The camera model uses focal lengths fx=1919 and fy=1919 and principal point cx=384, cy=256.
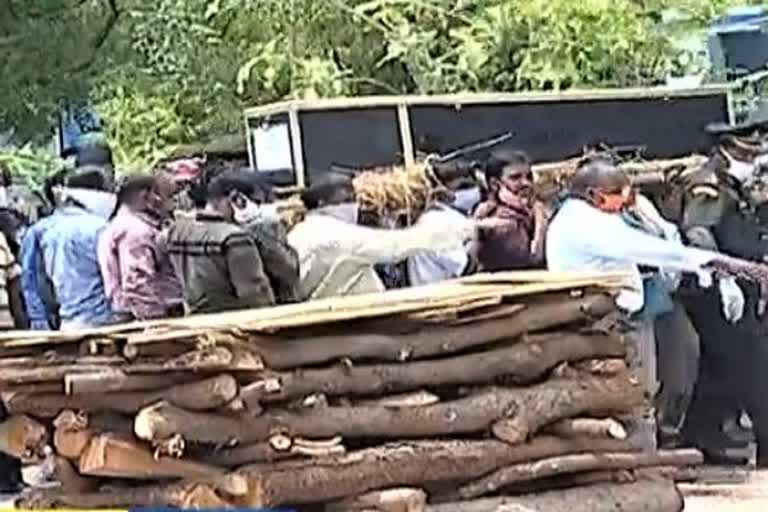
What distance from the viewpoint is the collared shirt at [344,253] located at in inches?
353

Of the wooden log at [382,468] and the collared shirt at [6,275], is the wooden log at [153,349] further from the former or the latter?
the collared shirt at [6,275]

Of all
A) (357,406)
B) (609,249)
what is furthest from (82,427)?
(609,249)

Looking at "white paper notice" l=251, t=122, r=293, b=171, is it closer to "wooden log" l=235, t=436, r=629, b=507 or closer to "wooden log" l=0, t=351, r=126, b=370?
"wooden log" l=235, t=436, r=629, b=507

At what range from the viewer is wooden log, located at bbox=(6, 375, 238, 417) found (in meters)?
7.32

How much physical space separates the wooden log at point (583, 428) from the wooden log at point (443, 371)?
234 mm

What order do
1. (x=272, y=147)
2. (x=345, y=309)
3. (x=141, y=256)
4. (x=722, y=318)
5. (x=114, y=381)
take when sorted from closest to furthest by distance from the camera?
1. (x=114, y=381)
2. (x=345, y=309)
3. (x=141, y=256)
4. (x=722, y=318)
5. (x=272, y=147)

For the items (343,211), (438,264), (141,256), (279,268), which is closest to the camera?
(279,268)

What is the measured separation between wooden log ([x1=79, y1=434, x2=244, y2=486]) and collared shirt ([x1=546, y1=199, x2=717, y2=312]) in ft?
9.83

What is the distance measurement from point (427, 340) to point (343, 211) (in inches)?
66.4

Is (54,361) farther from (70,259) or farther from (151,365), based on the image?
(70,259)

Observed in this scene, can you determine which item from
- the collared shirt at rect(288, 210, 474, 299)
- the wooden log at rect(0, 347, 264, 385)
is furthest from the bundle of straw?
the wooden log at rect(0, 347, 264, 385)

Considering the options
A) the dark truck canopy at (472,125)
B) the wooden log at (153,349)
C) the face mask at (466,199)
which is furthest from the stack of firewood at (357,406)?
A: the dark truck canopy at (472,125)

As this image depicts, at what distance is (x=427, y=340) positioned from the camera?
25.9ft

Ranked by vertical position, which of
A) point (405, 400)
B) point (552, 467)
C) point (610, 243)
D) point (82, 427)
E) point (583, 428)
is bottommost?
point (552, 467)
